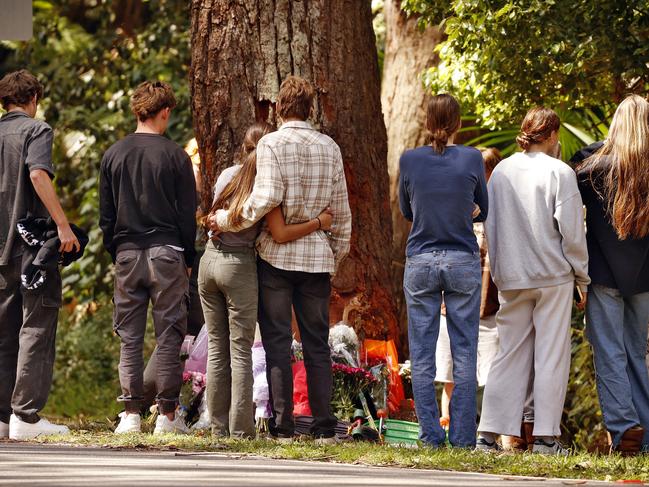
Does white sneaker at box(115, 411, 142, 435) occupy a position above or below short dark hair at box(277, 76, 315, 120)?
below

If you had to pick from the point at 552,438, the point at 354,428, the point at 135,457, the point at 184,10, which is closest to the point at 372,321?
the point at 354,428

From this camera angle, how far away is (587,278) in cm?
728

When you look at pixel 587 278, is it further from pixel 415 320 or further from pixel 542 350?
pixel 415 320

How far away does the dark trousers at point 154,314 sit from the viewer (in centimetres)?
757

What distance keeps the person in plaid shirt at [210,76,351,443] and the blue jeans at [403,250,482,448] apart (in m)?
0.49

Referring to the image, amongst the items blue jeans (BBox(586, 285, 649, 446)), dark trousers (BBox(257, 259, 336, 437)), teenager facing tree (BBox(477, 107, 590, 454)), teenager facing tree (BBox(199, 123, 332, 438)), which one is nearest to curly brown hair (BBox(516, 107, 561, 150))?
teenager facing tree (BBox(477, 107, 590, 454))

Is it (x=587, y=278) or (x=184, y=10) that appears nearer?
(x=587, y=278)

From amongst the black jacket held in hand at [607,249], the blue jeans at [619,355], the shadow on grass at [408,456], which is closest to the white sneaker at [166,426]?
the shadow on grass at [408,456]

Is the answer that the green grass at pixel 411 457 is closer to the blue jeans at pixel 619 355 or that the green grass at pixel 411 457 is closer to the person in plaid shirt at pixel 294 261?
the person in plaid shirt at pixel 294 261

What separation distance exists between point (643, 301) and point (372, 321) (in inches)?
87.4

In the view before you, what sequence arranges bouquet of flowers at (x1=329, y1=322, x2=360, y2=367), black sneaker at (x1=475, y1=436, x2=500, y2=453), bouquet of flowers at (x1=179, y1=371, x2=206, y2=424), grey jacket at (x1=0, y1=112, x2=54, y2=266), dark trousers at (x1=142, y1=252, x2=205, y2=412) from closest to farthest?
black sneaker at (x1=475, y1=436, x2=500, y2=453) < grey jacket at (x1=0, y1=112, x2=54, y2=266) < bouquet of flowers at (x1=329, y1=322, x2=360, y2=367) < bouquet of flowers at (x1=179, y1=371, x2=206, y2=424) < dark trousers at (x1=142, y1=252, x2=205, y2=412)

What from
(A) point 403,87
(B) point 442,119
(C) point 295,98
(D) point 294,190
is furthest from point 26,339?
(A) point 403,87

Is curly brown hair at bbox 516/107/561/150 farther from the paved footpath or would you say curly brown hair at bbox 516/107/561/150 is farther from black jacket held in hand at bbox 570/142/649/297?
the paved footpath

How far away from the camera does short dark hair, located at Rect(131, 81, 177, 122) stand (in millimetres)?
7684
